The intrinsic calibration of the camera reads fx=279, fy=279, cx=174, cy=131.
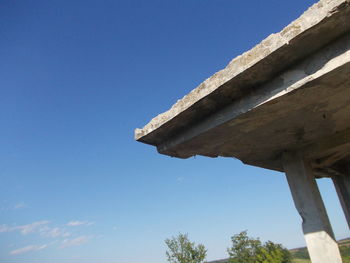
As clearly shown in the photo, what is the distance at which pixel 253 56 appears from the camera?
2436mm

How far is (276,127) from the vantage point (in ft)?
10.5

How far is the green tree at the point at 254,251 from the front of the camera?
4378 cm

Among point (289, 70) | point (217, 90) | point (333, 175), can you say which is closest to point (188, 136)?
point (217, 90)

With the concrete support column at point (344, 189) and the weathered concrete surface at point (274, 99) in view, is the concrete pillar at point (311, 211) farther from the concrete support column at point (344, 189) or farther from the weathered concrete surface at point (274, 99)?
the concrete support column at point (344, 189)

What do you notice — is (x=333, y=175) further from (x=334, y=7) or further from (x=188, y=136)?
(x=334, y=7)

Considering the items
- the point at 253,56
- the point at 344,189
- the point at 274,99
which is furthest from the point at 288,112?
the point at 344,189

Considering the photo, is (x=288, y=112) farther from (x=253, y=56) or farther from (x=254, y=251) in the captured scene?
(x=254, y=251)

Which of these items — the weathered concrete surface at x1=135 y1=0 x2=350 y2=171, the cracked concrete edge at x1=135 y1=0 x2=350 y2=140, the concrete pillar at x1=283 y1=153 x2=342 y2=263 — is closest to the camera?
the cracked concrete edge at x1=135 y1=0 x2=350 y2=140

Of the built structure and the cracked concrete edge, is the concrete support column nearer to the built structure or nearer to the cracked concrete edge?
the built structure

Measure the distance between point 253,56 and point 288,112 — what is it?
2.63ft

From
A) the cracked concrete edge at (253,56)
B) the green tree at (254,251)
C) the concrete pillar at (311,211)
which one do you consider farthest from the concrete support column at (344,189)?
the green tree at (254,251)

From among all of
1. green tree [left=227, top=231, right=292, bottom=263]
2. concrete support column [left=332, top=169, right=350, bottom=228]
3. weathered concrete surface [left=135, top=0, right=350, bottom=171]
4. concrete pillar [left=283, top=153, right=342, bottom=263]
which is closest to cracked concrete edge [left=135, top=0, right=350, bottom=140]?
weathered concrete surface [left=135, top=0, right=350, bottom=171]

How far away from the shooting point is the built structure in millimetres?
2232

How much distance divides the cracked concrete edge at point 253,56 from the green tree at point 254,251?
151 ft
